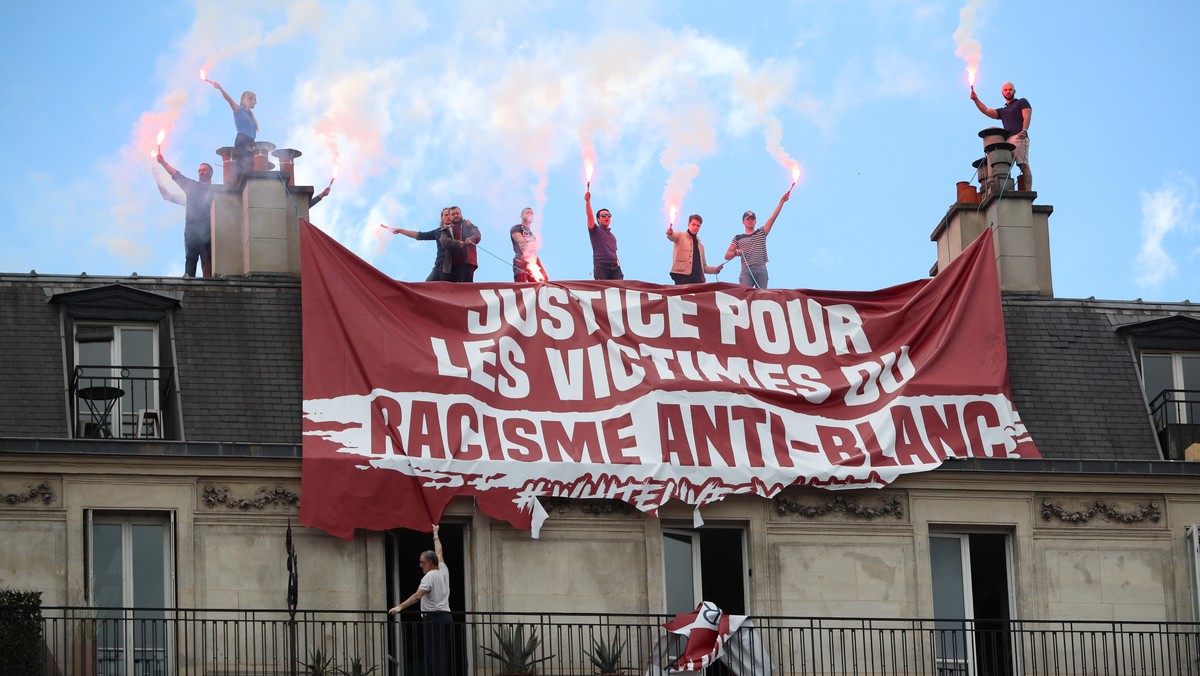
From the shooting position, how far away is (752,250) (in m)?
36.4

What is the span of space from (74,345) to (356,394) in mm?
3420

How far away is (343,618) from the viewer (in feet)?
104

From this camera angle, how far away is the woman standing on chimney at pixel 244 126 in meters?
35.6

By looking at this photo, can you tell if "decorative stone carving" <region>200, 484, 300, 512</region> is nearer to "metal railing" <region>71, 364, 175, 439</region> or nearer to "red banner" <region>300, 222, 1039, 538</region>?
"red banner" <region>300, 222, 1039, 538</region>

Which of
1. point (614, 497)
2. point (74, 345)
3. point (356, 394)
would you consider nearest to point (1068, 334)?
point (614, 497)

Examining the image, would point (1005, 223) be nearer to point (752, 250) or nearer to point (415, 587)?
point (752, 250)

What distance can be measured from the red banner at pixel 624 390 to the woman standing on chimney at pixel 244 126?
2341mm

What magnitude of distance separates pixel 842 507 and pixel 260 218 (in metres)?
7.87

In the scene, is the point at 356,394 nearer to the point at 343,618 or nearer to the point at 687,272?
the point at 343,618

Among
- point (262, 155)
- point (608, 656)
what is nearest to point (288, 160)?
point (262, 155)

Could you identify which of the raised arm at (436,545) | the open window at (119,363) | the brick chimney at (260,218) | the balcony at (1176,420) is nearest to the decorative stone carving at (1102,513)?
the balcony at (1176,420)

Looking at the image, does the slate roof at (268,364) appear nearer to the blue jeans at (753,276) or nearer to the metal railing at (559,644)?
the metal railing at (559,644)

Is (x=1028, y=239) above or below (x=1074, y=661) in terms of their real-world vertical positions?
above

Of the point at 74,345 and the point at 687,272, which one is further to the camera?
the point at 687,272
